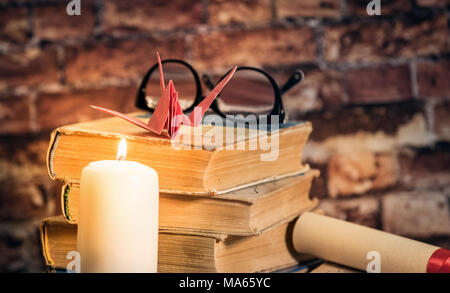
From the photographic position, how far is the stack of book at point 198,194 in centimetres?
64

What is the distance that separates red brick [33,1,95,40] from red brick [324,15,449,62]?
474 mm

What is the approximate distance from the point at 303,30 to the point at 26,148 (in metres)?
0.60

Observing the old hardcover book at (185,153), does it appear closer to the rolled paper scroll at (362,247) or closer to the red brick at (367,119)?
the rolled paper scroll at (362,247)

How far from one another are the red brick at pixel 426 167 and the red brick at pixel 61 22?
69 centimetres

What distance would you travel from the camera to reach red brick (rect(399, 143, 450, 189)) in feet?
3.83

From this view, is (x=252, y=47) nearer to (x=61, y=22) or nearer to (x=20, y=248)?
(x=61, y=22)

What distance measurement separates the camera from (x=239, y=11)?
1.10 meters

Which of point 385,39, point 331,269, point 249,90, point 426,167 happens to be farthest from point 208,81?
point 426,167

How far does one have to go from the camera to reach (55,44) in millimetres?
1093

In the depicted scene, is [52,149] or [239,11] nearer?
[52,149]

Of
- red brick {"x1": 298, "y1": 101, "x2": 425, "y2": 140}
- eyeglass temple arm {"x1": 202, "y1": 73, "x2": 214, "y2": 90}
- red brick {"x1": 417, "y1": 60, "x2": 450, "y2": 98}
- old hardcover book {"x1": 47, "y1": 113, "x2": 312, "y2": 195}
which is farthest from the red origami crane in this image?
red brick {"x1": 417, "y1": 60, "x2": 450, "y2": 98}

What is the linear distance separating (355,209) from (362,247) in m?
0.50

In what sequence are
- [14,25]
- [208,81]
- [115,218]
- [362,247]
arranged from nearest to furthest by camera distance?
[115,218] → [362,247] → [208,81] → [14,25]

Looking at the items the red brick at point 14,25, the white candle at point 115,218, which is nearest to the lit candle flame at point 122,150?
the white candle at point 115,218
